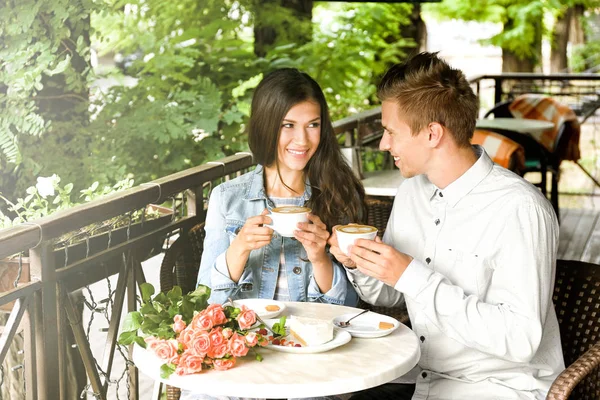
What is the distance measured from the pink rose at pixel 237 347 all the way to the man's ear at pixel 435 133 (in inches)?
31.0

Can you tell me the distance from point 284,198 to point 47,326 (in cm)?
84

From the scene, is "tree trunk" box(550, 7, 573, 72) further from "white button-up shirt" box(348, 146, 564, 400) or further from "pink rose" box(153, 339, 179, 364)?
"pink rose" box(153, 339, 179, 364)

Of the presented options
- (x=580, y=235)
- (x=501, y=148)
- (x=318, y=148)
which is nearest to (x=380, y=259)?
(x=318, y=148)

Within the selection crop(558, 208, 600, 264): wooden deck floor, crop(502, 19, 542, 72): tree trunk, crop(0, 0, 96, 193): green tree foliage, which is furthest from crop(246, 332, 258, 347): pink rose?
crop(502, 19, 542, 72): tree trunk

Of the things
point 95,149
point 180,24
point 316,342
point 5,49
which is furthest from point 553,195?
point 316,342

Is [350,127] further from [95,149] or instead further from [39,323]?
[39,323]

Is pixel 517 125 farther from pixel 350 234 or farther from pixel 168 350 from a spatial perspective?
pixel 168 350

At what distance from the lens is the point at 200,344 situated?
71.0 inches

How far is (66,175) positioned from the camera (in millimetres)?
4625

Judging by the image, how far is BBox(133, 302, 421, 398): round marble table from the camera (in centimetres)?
175

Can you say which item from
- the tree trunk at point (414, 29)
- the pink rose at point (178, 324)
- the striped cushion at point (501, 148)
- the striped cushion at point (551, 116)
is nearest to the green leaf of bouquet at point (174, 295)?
the pink rose at point (178, 324)

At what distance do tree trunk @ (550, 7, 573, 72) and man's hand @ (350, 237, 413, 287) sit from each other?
49.8 ft

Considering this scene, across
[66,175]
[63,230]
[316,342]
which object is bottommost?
[66,175]

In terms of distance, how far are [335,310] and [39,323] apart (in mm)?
837
